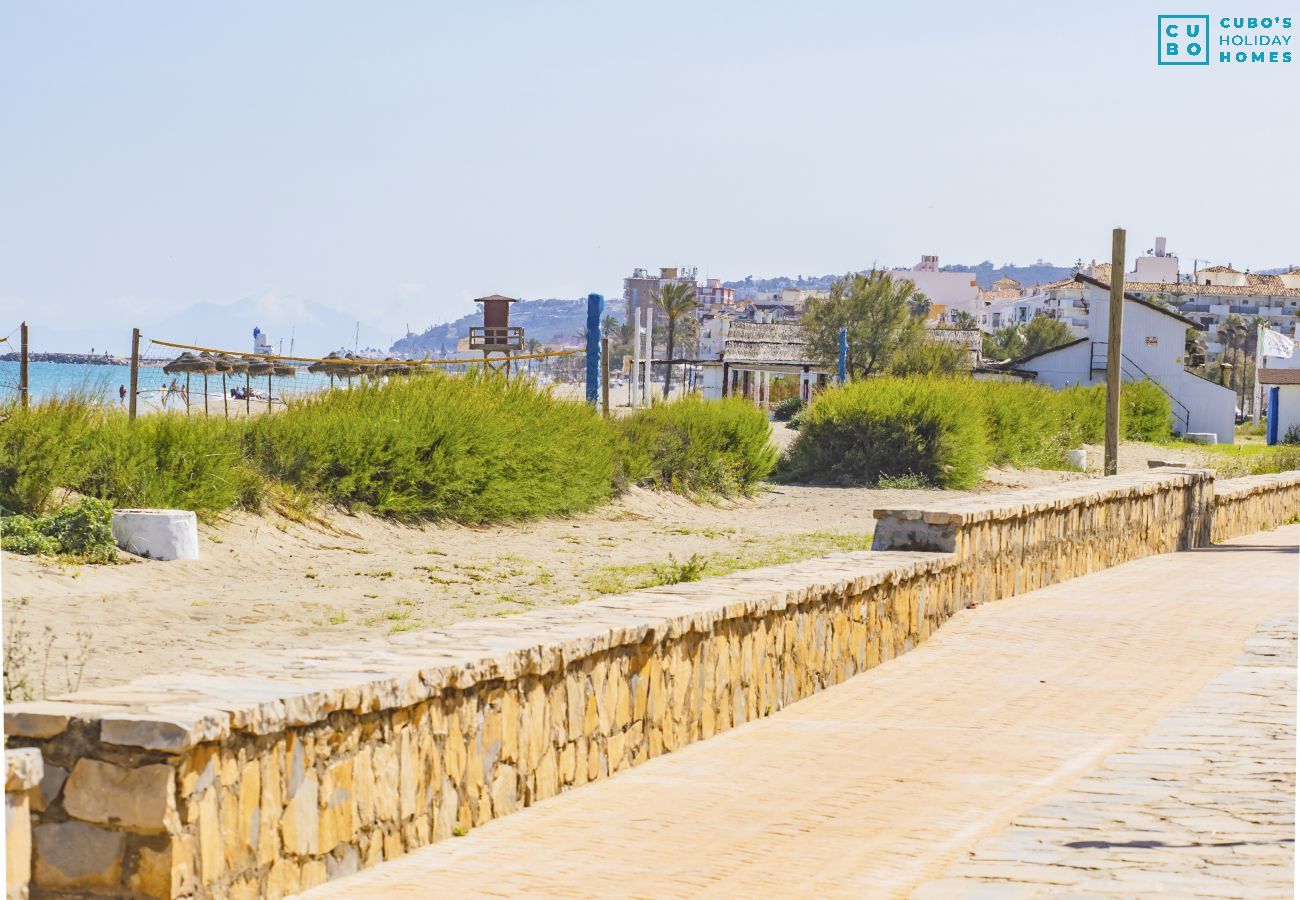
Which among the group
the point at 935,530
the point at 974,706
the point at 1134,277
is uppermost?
the point at 1134,277

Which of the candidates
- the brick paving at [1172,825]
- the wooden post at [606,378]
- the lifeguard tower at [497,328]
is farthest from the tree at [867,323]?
the brick paving at [1172,825]

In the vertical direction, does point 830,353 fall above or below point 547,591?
above

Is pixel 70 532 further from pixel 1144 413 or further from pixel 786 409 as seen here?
pixel 786 409

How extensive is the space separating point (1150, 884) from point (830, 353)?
163 ft

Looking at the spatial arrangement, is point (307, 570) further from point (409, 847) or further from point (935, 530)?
point (409, 847)

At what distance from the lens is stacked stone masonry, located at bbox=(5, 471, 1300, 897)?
4264 millimetres

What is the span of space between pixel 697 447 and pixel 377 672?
16.8 metres

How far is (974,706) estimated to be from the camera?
27.0 feet

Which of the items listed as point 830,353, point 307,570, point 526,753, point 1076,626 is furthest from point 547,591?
point 830,353

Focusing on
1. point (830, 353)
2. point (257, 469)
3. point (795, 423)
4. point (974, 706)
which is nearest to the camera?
point (974, 706)

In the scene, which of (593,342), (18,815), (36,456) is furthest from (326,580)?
(593,342)

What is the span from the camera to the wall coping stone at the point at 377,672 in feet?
14.1

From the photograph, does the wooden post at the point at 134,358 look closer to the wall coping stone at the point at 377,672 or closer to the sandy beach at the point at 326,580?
the sandy beach at the point at 326,580

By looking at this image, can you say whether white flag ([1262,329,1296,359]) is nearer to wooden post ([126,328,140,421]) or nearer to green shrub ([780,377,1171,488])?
green shrub ([780,377,1171,488])
